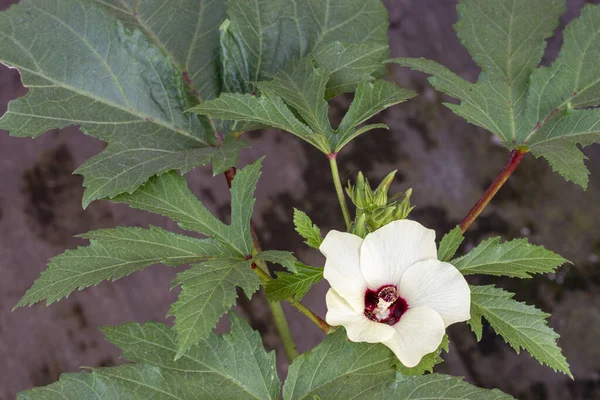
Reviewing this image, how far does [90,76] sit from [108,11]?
134 mm

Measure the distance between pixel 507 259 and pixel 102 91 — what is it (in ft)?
1.79

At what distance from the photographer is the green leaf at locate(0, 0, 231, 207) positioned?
816 mm

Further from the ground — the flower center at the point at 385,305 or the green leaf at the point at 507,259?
the flower center at the point at 385,305

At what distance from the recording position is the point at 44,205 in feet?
5.46

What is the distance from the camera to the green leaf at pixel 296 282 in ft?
2.31

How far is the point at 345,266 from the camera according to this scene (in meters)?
0.66

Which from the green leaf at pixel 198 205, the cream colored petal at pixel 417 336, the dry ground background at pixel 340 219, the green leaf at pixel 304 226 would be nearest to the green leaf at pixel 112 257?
the green leaf at pixel 198 205

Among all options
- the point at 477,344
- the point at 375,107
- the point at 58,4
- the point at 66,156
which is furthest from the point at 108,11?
the point at 477,344

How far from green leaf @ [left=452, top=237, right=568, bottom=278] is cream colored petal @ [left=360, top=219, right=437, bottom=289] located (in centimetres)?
6

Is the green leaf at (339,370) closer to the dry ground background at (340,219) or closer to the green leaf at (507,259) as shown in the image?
the green leaf at (507,259)

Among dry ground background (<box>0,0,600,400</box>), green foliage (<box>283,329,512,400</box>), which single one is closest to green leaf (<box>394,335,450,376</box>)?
green foliage (<box>283,329,512,400</box>)

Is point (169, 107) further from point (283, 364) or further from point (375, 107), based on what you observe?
point (283, 364)

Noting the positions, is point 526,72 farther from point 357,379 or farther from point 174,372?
point 174,372

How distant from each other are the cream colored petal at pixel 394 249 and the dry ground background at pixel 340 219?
3.11 feet
